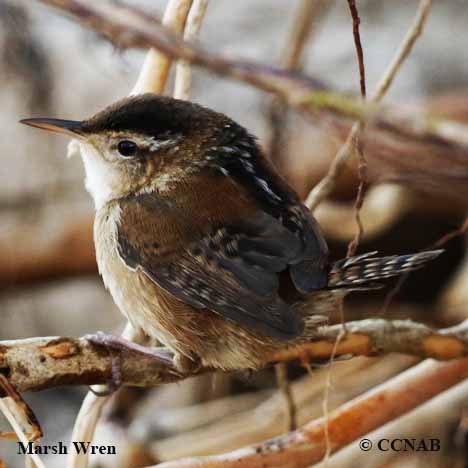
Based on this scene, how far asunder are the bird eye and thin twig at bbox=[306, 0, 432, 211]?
2.19ft

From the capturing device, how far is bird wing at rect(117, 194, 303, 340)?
8.55ft

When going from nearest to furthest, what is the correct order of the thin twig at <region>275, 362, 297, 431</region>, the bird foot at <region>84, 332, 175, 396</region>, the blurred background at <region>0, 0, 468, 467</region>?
the bird foot at <region>84, 332, 175, 396</region>
the thin twig at <region>275, 362, 297, 431</region>
the blurred background at <region>0, 0, 468, 467</region>

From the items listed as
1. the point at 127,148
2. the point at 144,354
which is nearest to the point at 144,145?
the point at 127,148

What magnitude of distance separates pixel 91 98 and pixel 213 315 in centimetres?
323

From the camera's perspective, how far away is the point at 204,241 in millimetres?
2732

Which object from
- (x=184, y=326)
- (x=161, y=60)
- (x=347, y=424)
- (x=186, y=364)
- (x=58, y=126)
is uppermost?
(x=161, y=60)

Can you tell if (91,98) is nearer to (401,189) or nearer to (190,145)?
(401,189)

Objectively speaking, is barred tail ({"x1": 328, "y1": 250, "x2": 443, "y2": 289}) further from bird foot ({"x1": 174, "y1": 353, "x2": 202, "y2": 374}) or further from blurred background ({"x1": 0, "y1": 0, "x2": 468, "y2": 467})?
blurred background ({"x1": 0, "y1": 0, "x2": 468, "y2": 467})

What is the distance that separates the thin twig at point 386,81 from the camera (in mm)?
2967

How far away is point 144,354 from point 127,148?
688 mm

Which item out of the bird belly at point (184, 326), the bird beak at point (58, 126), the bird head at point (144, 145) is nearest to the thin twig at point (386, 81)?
the bird head at point (144, 145)

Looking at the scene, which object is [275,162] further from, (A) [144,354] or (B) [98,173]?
(A) [144,354]

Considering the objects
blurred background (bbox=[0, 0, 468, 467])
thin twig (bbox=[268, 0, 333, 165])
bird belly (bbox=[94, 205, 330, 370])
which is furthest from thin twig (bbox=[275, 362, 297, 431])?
thin twig (bbox=[268, 0, 333, 165])

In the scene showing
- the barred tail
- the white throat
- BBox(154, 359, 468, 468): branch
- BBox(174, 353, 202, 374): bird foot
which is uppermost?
the white throat
